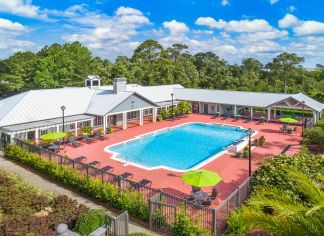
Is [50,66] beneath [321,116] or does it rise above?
above

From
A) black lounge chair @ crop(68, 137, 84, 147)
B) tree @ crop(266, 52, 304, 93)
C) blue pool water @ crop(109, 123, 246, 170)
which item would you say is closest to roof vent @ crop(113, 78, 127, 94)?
blue pool water @ crop(109, 123, 246, 170)

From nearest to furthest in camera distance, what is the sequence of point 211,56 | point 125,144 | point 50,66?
point 125,144 < point 50,66 < point 211,56

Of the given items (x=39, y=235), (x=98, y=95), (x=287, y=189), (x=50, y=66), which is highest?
(x=50, y=66)

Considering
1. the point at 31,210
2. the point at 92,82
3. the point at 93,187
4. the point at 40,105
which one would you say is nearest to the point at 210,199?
the point at 93,187

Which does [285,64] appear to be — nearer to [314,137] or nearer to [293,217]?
[314,137]

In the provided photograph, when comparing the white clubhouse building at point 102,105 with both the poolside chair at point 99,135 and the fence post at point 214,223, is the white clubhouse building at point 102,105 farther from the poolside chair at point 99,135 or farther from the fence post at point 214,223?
the fence post at point 214,223

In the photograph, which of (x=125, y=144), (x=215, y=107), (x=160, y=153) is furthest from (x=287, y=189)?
(x=215, y=107)

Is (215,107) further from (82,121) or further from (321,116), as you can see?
(82,121)
